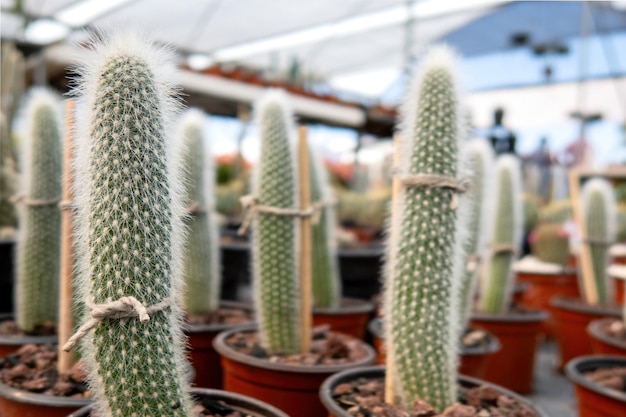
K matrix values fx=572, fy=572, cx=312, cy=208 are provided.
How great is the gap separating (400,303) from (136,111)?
0.93 metres

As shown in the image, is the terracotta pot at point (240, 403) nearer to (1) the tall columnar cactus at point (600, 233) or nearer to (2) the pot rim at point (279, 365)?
(2) the pot rim at point (279, 365)

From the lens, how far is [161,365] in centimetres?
125

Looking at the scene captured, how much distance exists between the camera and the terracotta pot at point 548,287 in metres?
4.57

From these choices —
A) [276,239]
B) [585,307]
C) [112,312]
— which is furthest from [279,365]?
[585,307]

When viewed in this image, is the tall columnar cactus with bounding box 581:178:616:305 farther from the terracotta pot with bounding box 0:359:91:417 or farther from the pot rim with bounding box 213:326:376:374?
the terracotta pot with bounding box 0:359:91:417

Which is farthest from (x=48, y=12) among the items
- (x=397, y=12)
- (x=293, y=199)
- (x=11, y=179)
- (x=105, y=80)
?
(x=105, y=80)

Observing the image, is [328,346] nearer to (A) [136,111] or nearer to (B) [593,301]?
(A) [136,111]

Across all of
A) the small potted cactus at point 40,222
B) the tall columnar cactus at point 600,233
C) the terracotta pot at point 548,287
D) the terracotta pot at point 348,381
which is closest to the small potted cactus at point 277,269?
the terracotta pot at point 348,381

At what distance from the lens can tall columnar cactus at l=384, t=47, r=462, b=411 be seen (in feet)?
5.47

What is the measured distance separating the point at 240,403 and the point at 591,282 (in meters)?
A: 2.87

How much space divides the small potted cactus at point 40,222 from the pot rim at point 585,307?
2.85 meters

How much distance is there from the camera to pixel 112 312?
118cm

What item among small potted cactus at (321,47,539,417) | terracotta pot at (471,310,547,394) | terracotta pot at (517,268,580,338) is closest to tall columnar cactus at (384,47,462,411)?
small potted cactus at (321,47,539,417)

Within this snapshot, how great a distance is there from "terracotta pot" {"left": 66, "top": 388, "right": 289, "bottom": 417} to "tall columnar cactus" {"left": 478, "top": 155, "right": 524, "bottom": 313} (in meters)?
2.10
